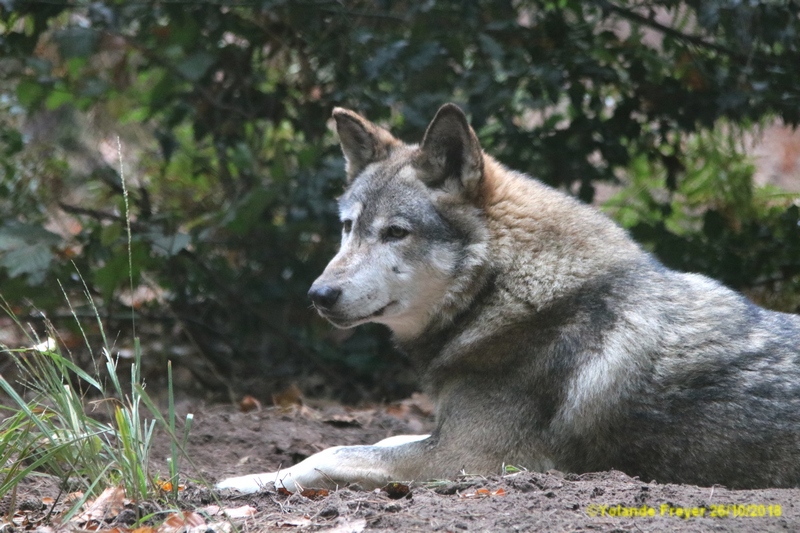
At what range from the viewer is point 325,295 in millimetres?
3975

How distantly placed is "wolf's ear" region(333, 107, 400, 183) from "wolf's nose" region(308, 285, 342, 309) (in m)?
1.12

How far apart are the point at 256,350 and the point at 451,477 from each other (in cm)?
419

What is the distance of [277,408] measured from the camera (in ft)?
19.3

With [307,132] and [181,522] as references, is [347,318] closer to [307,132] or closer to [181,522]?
[181,522]

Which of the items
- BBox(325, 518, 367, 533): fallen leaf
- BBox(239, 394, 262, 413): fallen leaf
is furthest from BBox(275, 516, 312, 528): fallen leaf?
BBox(239, 394, 262, 413): fallen leaf

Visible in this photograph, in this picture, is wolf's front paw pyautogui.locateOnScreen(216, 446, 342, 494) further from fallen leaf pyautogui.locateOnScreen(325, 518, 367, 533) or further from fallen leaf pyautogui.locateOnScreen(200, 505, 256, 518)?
fallen leaf pyautogui.locateOnScreen(325, 518, 367, 533)

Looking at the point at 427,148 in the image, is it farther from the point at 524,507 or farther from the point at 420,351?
the point at 524,507

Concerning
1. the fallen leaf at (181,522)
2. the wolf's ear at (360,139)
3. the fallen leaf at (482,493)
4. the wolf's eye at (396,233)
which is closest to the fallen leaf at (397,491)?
the fallen leaf at (482,493)

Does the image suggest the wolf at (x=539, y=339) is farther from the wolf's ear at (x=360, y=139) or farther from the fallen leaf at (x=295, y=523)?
the fallen leaf at (x=295, y=523)

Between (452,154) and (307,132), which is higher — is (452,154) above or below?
below

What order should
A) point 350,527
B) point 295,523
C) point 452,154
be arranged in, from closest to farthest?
point 350,527
point 295,523
point 452,154

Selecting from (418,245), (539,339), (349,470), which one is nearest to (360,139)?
(418,245)

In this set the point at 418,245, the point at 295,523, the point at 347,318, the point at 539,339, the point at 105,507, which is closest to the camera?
the point at 295,523

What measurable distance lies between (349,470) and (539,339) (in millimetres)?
1130
